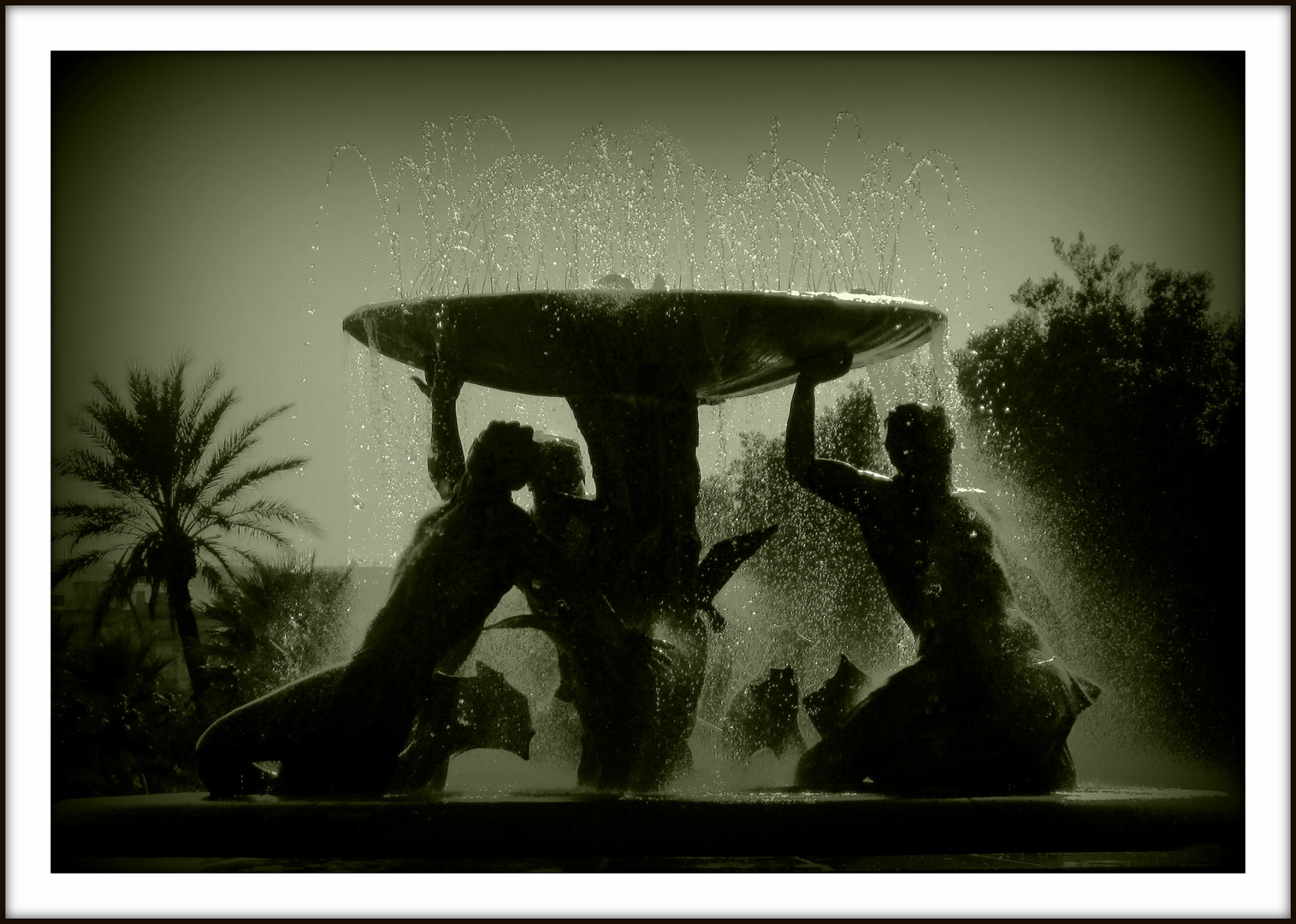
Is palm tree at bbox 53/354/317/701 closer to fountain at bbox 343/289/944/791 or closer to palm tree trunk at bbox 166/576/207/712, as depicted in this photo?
palm tree trunk at bbox 166/576/207/712

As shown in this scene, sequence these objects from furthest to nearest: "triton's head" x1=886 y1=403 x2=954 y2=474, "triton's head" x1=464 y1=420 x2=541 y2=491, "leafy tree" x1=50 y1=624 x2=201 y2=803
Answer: "leafy tree" x1=50 y1=624 x2=201 y2=803, "triton's head" x1=886 y1=403 x2=954 y2=474, "triton's head" x1=464 y1=420 x2=541 y2=491

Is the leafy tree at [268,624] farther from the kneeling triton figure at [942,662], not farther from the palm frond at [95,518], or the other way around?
the kneeling triton figure at [942,662]

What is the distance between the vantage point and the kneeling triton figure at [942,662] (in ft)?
18.3

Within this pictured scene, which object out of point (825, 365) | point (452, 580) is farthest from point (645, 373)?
point (452, 580)

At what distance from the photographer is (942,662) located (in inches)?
228

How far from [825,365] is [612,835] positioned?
2631mm

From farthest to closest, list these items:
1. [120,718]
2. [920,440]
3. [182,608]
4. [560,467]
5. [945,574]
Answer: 1. [182,608]
2. [120,718]
3. [560,467]
4. [920,440]
5. [945,574]

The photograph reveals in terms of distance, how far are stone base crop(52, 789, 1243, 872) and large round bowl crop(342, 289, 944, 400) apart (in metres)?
2.08

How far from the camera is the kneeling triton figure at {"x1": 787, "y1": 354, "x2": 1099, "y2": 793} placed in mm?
5582

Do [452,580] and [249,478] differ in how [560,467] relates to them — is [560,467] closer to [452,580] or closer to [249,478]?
[452,580]

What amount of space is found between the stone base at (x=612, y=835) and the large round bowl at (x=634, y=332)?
208 cm

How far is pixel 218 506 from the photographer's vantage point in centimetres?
1608

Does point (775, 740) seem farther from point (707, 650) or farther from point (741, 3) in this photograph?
point (741, 3)

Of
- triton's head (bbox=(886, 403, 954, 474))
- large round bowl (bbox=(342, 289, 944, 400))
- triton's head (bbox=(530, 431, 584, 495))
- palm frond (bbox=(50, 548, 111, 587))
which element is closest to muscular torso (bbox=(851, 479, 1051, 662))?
triton's head (bbox=(886, 403, 954, 474))
